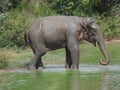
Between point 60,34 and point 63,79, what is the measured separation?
3.90 metres

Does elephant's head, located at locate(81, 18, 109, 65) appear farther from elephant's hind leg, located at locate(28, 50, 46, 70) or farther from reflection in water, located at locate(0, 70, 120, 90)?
reflection in water, located at locate(0, 70, 120, 90)

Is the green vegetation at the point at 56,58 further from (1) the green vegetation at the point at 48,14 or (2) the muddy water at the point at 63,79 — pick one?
(2) the muddy water at the point at 63,79

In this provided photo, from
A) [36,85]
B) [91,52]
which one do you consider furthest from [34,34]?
[91,52]

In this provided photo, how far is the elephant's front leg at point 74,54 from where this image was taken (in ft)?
66.4

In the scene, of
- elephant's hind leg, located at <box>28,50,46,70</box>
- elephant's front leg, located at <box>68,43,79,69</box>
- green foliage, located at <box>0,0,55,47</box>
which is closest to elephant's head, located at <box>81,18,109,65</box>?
elephant's front leg, located at <box>68,43,79,69</box>

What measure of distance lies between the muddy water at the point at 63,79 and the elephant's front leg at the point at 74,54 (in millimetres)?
297

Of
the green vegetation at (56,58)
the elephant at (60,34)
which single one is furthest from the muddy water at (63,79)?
the green vegetation at (56,58)

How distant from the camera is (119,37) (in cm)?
3819

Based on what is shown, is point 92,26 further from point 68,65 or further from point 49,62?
point 49,62

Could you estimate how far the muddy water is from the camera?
15.3 meters

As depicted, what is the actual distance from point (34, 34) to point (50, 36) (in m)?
0.55

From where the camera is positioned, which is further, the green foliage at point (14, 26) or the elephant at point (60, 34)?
the green foliage at point (14, 26)

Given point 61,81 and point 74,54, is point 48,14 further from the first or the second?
point 61,81

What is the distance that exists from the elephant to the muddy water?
1.84 feet
